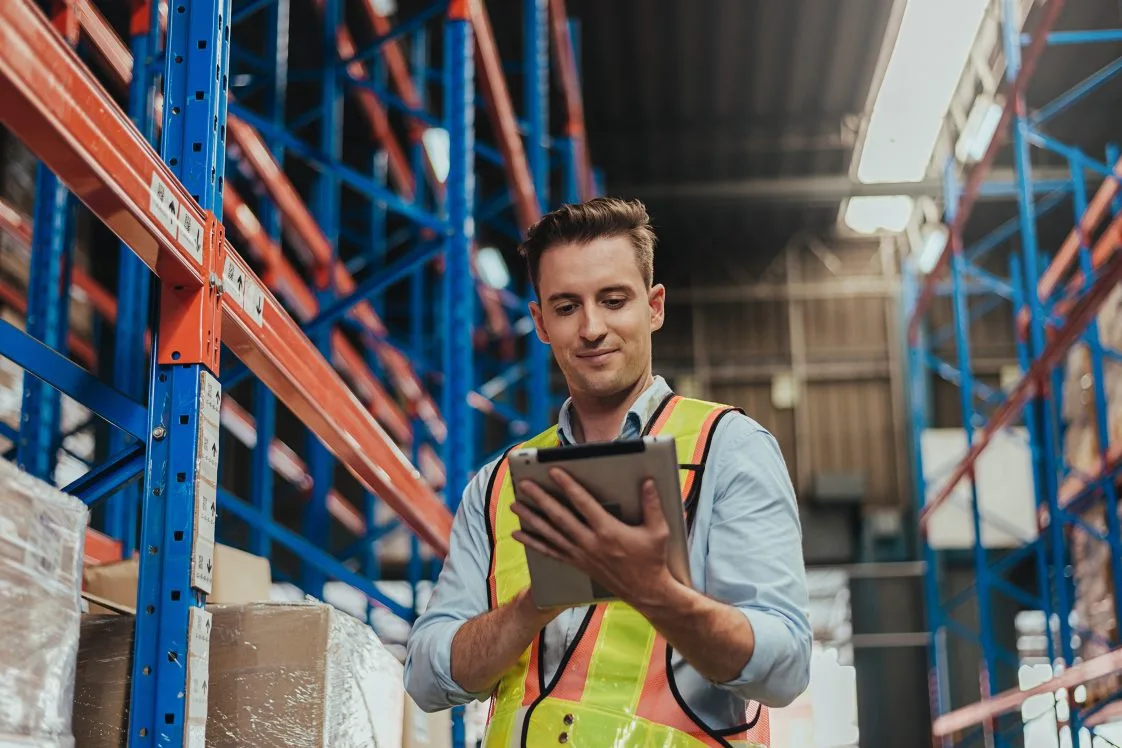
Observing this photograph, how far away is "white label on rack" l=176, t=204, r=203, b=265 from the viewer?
2674 mm

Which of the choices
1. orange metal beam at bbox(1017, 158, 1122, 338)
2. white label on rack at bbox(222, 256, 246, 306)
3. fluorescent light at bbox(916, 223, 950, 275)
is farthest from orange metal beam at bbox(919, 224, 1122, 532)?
white label on rack at bbox(222, 256, 246, 306)

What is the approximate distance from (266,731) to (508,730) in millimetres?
1117

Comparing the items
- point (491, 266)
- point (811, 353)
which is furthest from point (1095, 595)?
point (811, 353)

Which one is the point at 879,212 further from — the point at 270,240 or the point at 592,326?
the point at 592,326

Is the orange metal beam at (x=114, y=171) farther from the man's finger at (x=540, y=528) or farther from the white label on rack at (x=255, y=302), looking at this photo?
the man's finger at (x=540, y=528)

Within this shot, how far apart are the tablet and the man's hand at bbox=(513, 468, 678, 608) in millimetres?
13

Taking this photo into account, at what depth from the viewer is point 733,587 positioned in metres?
2.01

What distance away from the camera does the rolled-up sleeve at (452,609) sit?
2.16m

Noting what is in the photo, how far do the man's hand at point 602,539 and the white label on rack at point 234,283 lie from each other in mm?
1344

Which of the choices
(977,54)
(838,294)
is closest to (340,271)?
(977,54)

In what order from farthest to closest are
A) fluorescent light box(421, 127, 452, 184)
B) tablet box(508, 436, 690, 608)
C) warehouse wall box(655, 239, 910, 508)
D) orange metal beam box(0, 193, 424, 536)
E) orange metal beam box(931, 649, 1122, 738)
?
warehouse wall box(655, 239, 910, 508)
fluorescent light box(421, 127, 452, 184)
orange metal beam box(931, 649, 1122, 738)
orange metal beam box(0, 193, 424, 536)
tablet box(508, 436, 690, 608)

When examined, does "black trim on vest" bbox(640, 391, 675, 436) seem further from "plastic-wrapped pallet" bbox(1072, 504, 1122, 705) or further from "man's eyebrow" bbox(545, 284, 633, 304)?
"plastic-wrapped pallet" bbox(1072, 504, 1122, 705)

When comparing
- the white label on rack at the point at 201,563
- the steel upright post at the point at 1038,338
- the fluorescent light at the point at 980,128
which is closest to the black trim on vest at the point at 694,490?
the white label on rack at the point at 201,563

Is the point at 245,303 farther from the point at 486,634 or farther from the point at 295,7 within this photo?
the point at 295,7
